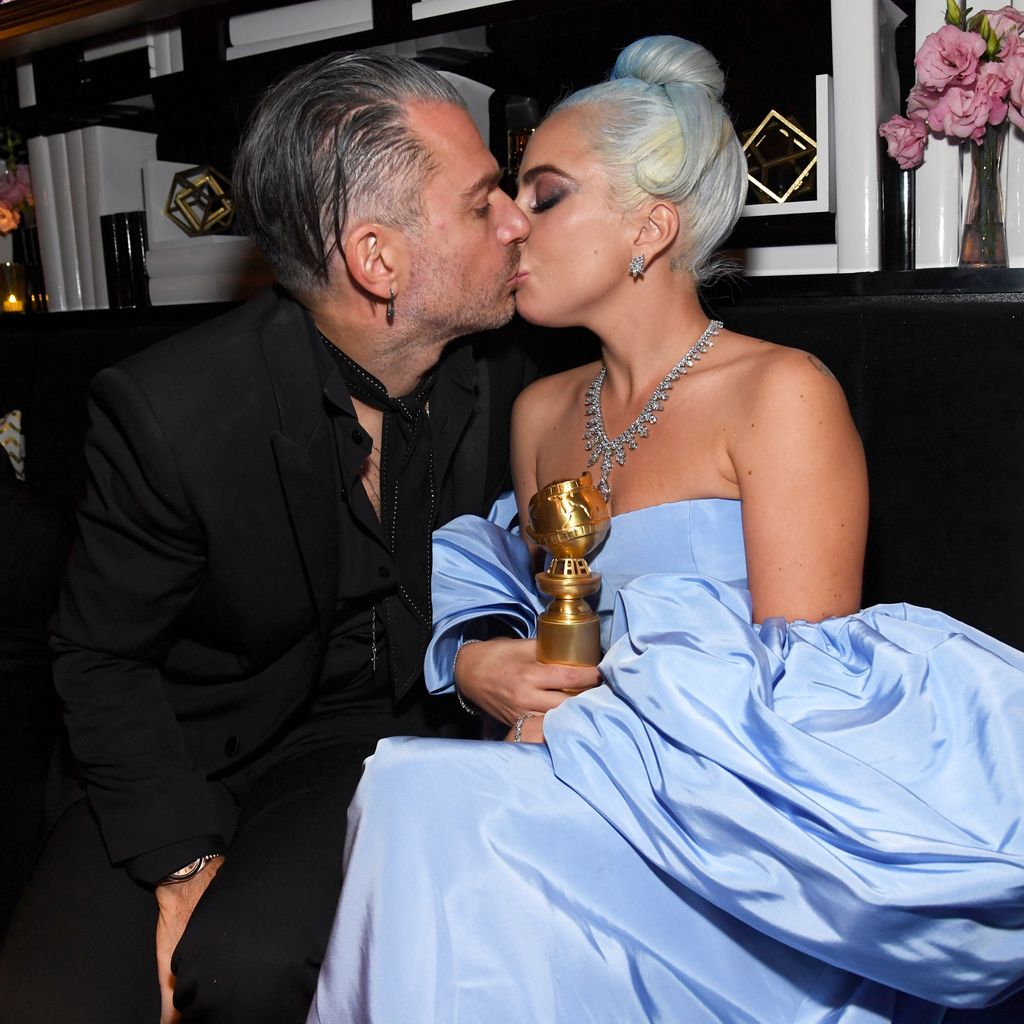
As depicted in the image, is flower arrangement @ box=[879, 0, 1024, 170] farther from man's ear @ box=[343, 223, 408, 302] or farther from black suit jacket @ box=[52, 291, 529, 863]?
black suit jacket @ box=[52, 291, 529, 863]

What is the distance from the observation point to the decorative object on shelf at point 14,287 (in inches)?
129

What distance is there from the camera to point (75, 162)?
2.90 meters

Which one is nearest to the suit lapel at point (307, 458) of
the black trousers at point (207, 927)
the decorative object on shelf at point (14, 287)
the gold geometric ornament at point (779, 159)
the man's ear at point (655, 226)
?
the black trousers at point (207, 927)

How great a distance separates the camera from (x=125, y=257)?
2852 mm

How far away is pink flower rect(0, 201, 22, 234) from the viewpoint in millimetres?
3162

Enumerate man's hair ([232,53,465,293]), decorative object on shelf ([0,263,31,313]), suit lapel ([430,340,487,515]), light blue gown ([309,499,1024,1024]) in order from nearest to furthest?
light blue gown ([309,499,1024,1024]) < man's hair ([232,53,465,293]) < suit lapel ([430,340,487,515]) < decorative object on shelf ([0,263,31,313])

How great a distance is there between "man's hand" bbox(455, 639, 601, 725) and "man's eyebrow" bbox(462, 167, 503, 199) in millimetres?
697

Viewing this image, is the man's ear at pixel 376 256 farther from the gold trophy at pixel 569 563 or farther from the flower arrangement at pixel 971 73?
the flower arrangement at pixel 971 73

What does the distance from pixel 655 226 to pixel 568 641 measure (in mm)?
688

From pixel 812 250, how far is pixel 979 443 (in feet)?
1.75

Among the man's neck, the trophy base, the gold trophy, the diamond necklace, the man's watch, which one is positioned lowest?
the man's watch

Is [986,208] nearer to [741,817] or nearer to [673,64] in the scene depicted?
[673,64]

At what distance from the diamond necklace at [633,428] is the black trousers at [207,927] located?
2.07 feet

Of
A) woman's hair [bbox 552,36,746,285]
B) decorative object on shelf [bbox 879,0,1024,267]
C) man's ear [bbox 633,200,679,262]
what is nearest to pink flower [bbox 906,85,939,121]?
decorative object on shelf [bbox 879,0,1024,267]
